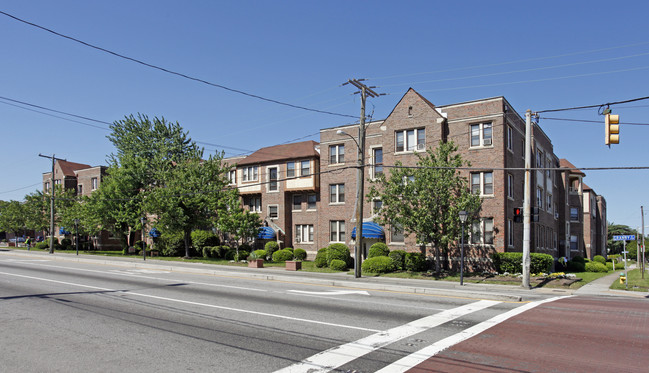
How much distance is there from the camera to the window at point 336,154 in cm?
3566

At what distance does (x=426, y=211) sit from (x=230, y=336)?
55.8 ft

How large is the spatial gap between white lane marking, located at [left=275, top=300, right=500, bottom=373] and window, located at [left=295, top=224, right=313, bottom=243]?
91.1ft

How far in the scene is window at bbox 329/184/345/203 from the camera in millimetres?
35688

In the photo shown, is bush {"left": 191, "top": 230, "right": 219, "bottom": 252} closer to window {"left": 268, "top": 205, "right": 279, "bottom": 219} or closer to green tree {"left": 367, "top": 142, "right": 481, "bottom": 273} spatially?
window {"left": 268, "top": 205, "right": 279, "bottom": 219}

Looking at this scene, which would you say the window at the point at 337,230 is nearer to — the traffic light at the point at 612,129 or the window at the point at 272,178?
the window at the point at 272,178

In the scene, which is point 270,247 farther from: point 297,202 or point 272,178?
point 272,178

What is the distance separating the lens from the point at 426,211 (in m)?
24.1

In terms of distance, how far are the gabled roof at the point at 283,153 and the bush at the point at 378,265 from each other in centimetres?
1456

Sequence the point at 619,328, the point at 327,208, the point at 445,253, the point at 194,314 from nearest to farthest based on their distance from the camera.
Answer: the point at 619,328 < the point at 194,314 < the point at 445,253 < the point at 327,208

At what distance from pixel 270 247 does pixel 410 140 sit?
15.9m

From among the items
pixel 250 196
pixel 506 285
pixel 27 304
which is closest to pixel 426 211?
pixel 506 285

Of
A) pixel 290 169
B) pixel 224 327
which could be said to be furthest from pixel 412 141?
pixel 224 327

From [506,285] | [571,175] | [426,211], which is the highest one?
[571,175]

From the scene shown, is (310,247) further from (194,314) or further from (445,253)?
(194,314)
